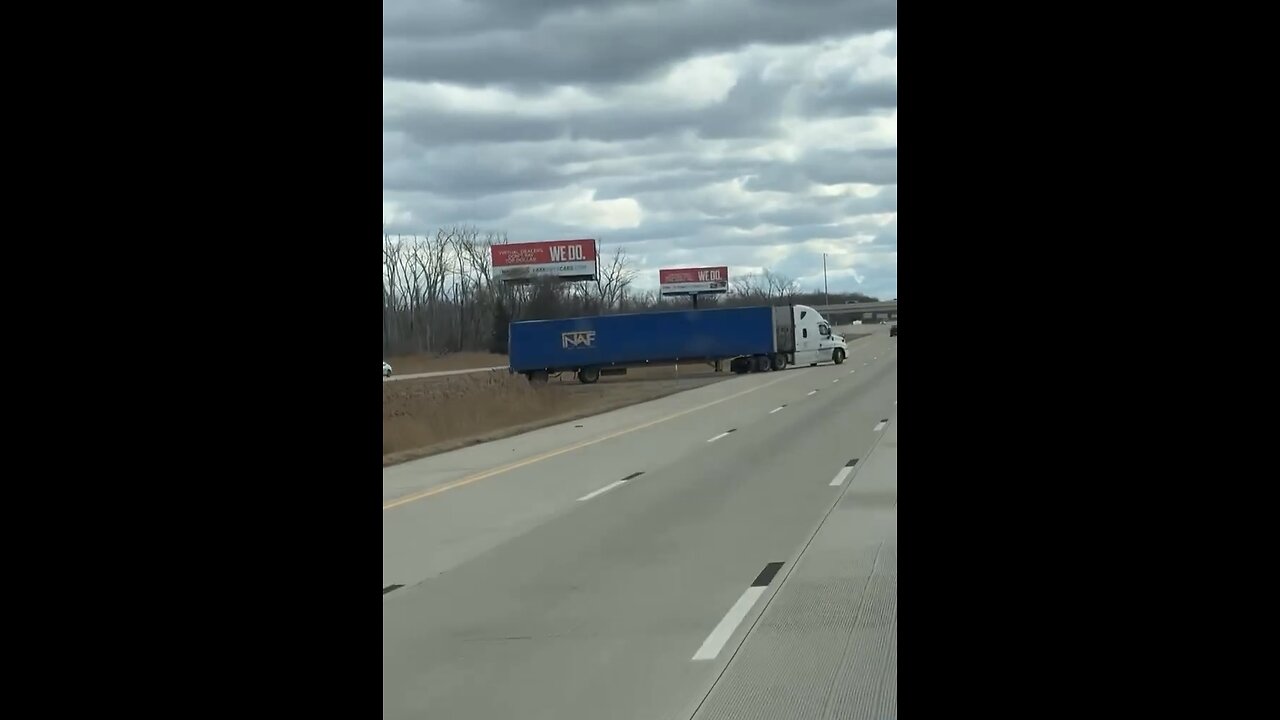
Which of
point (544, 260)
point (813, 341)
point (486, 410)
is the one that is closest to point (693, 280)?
point (544, 260)

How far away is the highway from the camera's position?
6.60 metres

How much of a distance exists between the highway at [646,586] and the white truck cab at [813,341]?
40.8 m

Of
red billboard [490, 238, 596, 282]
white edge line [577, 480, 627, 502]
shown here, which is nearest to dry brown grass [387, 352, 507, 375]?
red billboard [490, 238, 596, 282]

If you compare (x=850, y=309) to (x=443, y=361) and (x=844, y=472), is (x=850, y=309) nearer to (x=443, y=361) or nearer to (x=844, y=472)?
(x=443, y=361)

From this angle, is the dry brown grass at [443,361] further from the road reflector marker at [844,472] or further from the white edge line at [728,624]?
the white edge line at [728,624]

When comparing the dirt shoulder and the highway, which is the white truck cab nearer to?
the dirt shoulder

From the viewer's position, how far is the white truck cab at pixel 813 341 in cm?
6212
